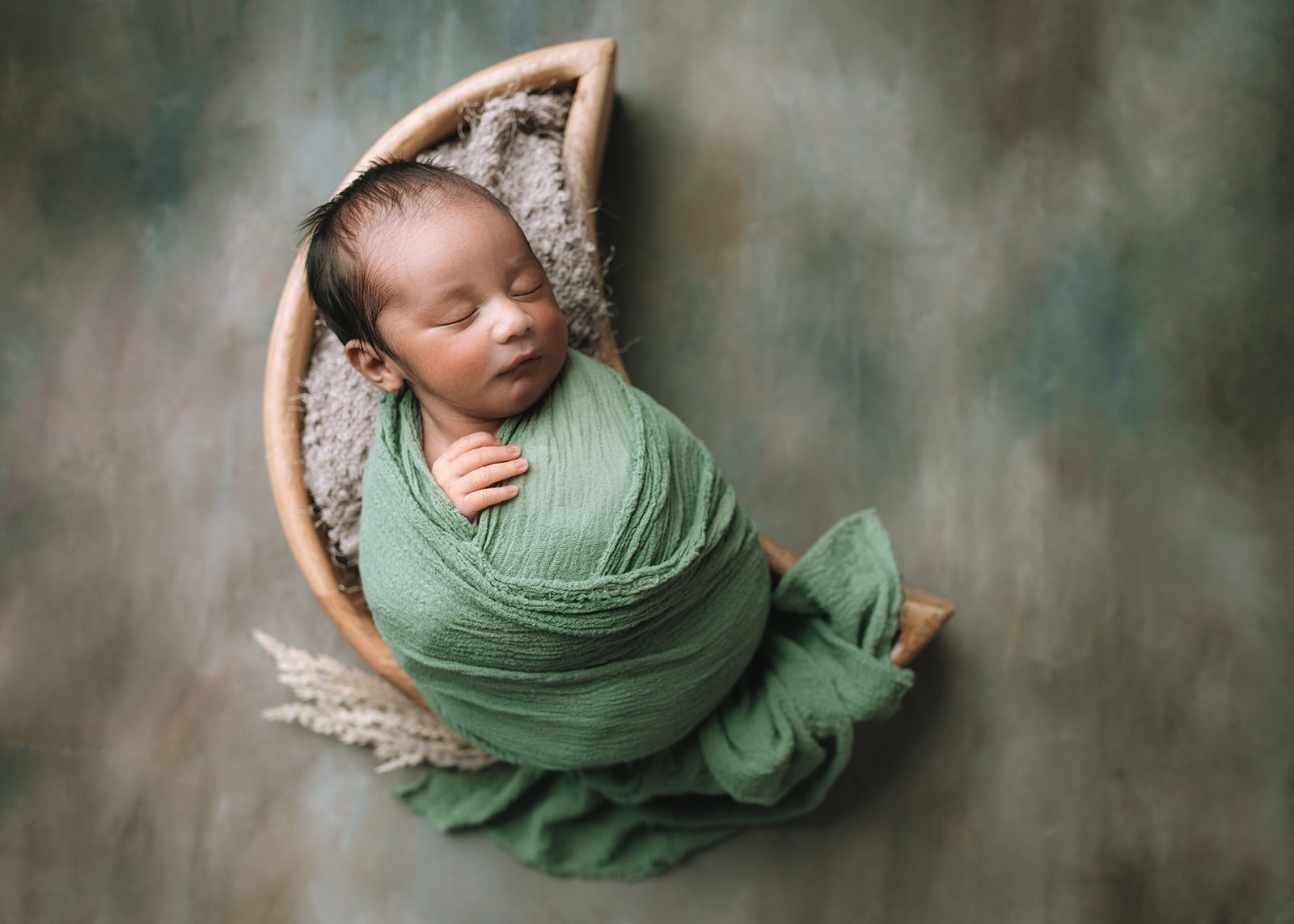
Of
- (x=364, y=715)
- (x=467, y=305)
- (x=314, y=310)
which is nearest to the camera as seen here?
(x=467, y=305)

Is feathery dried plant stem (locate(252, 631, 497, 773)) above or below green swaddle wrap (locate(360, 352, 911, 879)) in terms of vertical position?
below

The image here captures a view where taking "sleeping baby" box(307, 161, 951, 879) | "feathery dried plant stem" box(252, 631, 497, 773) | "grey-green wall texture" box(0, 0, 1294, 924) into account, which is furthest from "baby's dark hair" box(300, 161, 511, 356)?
"feathery dried plant stem" box(252, 631, 497, 773)

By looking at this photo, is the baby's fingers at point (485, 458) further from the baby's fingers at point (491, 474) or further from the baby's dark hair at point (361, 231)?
the baby's dark hair at point (361, 231)

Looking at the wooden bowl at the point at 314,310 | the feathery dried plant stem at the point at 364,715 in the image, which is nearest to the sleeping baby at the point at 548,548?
the wooden bowl at the point at 314,310

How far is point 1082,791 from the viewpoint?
1.37m

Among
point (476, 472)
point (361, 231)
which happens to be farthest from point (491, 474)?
point (361, 231)

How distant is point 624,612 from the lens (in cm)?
93

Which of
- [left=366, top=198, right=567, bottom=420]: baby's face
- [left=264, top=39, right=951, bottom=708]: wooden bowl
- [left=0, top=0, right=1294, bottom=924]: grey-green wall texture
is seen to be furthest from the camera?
[left=0, top=0, right=1294, bottom=924]: grey-green wall texture

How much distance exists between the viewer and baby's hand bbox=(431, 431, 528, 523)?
0.92 metres

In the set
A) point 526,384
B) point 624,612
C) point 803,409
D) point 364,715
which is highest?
point 526,384

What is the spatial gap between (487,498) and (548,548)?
9 centimetres

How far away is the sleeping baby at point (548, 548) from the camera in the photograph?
35.8 inches

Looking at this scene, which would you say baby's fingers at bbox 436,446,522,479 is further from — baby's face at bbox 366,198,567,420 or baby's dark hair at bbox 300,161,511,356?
baby's dark hair at bbox 300,161,511,356

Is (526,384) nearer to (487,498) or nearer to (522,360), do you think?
(522,360)
